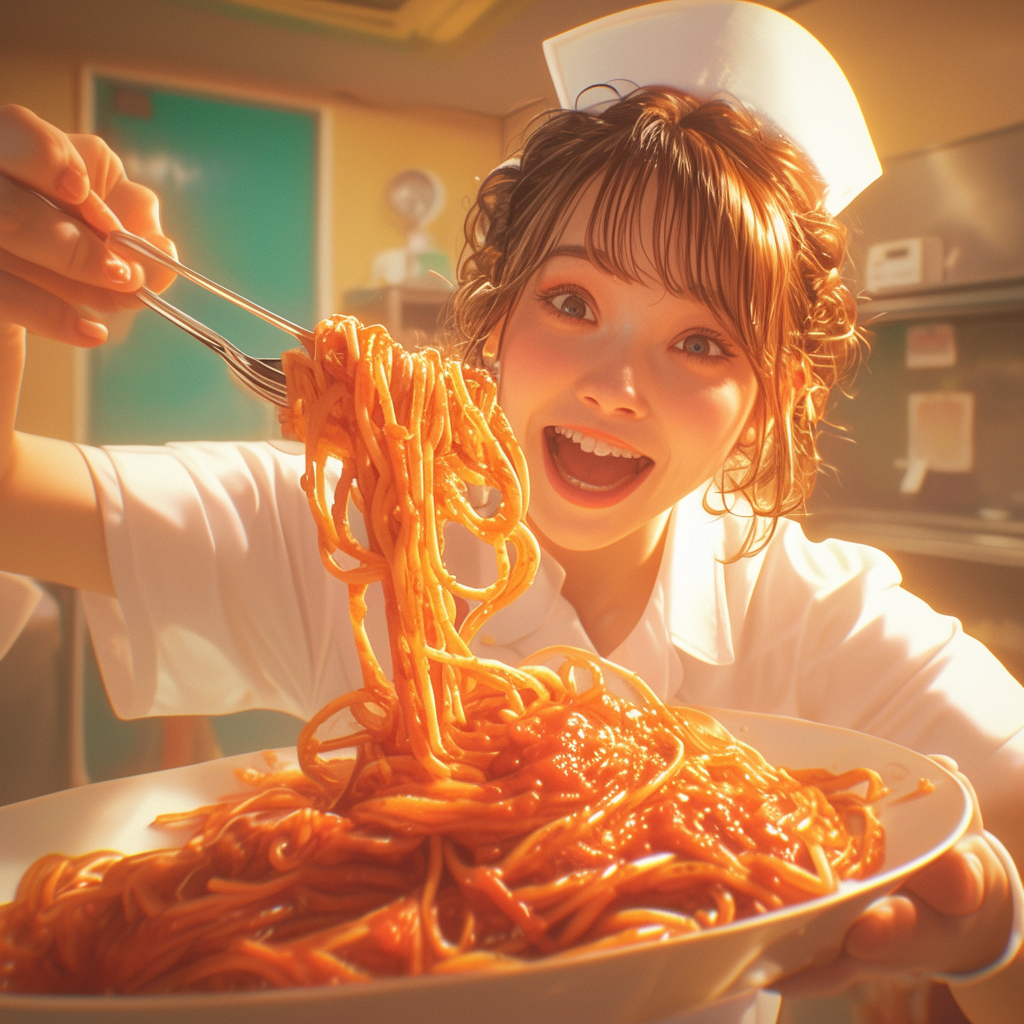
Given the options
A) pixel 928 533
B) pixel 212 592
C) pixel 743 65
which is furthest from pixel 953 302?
pixel 212 592

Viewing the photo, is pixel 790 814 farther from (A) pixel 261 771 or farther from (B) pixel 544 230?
(B) pixel 544 230

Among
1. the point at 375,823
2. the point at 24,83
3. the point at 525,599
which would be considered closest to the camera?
the point at 375,823

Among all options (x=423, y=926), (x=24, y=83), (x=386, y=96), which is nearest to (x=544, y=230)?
(x=423, y=926)

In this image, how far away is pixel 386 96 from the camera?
13.4 feet

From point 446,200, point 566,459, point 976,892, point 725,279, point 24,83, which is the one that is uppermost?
point 24,83

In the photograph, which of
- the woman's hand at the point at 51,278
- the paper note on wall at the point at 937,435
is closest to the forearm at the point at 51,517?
the woman's hand at the point at 51,278

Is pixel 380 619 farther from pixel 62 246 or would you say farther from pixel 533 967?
pixel 533 967

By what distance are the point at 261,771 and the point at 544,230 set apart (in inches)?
26.9

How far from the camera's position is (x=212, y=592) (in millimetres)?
1144

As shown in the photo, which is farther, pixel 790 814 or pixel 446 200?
pixel 446 200

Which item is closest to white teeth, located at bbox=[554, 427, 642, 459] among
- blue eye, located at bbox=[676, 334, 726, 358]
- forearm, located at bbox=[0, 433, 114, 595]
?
blue eye, located at bbox=[676, 334, 726, 358]

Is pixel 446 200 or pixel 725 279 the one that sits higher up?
pixel 446 200

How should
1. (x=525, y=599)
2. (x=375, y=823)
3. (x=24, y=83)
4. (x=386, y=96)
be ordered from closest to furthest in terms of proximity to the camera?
(x=375, y=823) → (x=525, y=599) → (x=24, y=83) → (x=386, y=96)

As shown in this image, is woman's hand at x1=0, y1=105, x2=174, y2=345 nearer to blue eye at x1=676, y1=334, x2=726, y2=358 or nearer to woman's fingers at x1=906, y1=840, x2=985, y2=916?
blue eye at x1=676, y1=334, x2=726, y2=358
